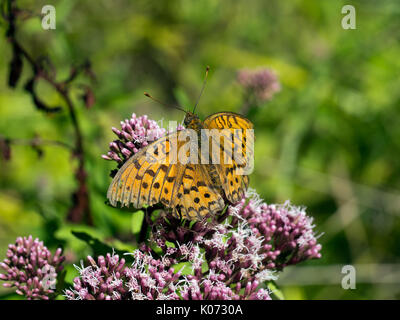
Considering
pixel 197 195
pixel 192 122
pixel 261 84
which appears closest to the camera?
pixel 197 195

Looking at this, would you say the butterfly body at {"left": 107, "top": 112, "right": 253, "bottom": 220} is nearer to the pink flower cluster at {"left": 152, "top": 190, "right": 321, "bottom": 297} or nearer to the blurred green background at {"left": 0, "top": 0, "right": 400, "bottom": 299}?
the pink flower cluster at {"left": 152, "top": 190, "right": 321, "bottom": 297}

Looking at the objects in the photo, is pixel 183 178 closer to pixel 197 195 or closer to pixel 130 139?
pixel 197 195

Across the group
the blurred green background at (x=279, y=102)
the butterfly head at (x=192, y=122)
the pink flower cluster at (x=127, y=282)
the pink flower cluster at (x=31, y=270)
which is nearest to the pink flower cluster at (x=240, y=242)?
the pink flower cluster at (x=127, y=282)

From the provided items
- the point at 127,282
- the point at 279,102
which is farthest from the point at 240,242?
the point at 279,102

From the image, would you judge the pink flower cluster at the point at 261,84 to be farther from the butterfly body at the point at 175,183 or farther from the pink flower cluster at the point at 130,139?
the pink flower cluster at the point at 130,139

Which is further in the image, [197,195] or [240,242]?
[240,242]

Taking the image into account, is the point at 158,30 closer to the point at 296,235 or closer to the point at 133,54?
the point at 133,54

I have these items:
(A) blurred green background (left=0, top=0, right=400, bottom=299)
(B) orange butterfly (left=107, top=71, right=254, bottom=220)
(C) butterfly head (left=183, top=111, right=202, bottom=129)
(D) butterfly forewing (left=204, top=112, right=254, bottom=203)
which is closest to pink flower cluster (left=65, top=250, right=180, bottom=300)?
(B) orange butterfly (left=107, top=71, right=254, bottom=220)
